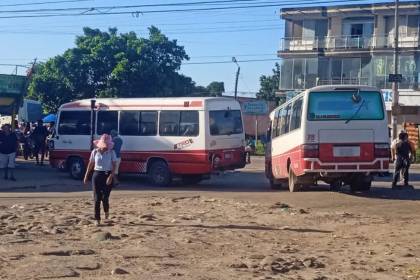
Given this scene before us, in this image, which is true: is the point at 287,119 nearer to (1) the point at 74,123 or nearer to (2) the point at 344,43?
(1) the point at 74,123

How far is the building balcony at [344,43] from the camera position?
164ft

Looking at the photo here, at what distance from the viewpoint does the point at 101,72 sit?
48.7 meters

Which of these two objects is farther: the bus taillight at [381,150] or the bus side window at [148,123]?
the bus side window at [148,123]

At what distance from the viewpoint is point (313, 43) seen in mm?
53406

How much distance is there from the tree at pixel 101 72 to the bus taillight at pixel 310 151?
30.8m

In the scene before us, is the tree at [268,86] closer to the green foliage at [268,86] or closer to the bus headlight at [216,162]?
the green foliage at [268,86]

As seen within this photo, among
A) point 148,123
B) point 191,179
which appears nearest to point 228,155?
point 191,179

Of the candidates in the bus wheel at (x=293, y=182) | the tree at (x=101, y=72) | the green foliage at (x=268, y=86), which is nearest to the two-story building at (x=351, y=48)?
the tree at (x=101, y=72)

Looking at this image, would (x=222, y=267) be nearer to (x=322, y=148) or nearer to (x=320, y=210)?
(x=320, y=210)

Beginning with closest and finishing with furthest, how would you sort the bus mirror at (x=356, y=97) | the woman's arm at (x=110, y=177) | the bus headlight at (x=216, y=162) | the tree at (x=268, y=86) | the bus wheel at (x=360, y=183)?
the woman's arm at (x=110, y=177) < the bus mirror at (x=356, y=97) < the bus wheel at (x=360, y=183) < the bus headlight at (x=216, y=162) < the tree at (x=268, y=86)

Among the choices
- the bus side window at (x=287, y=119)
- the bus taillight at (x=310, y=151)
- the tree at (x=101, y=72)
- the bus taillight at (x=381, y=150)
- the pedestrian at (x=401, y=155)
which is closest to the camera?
the bus taillight at (x=310, y=151)

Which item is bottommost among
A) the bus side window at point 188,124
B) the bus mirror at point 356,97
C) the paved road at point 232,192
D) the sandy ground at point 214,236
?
the sandy ground at point 214,236

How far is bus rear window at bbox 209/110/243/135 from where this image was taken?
71.8 ft

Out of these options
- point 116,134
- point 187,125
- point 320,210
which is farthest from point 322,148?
point 116,134
